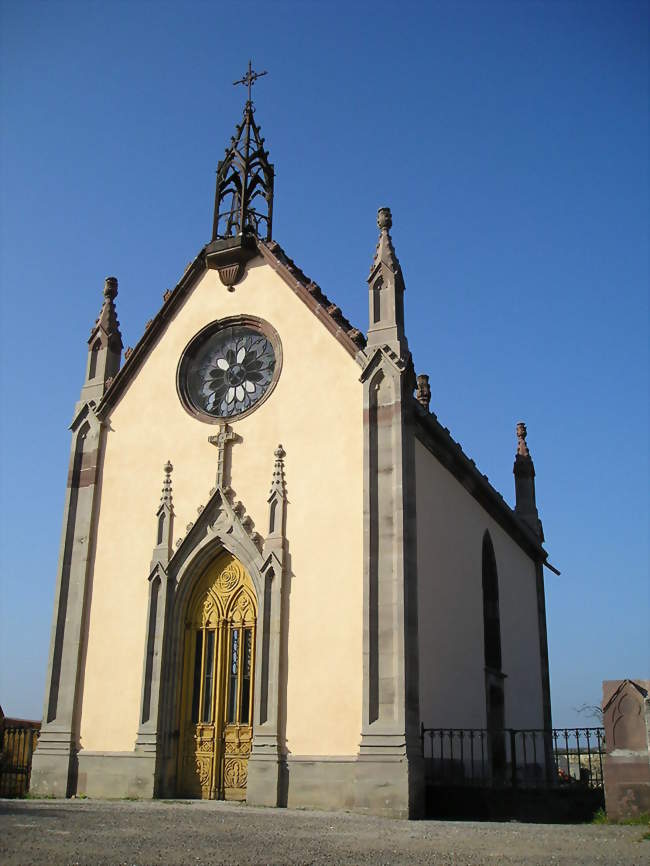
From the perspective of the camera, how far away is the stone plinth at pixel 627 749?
1347 cm

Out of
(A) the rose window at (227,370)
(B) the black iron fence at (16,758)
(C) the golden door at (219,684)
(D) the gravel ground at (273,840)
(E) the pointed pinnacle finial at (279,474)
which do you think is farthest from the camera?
(A) the rose window at (227,370)

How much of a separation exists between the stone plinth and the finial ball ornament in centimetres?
1005

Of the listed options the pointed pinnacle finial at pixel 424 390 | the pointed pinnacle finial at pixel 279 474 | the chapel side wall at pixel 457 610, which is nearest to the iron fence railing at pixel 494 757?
Answer: the chapel side wall at pixel 457 610

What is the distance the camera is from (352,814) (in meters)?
15.0

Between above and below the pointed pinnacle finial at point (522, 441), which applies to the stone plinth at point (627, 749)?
below

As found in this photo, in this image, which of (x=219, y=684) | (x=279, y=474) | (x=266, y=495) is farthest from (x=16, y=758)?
(x=279, y=474)

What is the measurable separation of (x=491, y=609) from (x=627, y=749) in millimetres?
10159

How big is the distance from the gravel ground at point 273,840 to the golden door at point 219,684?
3.36 meters

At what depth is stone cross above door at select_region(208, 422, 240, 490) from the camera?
751 inches

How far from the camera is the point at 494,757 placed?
22.4 m

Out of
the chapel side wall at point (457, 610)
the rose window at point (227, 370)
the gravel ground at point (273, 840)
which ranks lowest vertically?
the gravel ground at point (273, 840)

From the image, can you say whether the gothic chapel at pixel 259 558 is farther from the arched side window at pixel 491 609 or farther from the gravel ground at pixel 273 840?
the gravel ground at pixel 273 840

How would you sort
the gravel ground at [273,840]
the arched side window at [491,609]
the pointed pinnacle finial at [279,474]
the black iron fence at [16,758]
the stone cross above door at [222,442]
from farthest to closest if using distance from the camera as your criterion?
the arched side window at [491,609] < the black iron fence at [16,758] < the stone cross above door at [222,442] < the pointed pinnacle finial at [279,474] < the gravel ground at [273,840]

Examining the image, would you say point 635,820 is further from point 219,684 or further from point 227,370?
point 227,370
